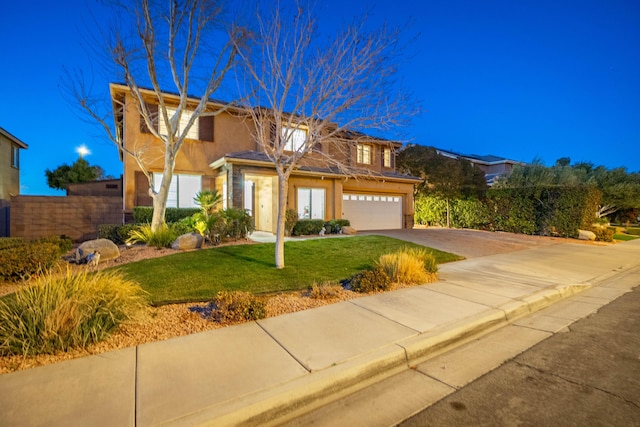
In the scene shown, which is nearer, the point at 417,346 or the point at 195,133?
the point at 417,346

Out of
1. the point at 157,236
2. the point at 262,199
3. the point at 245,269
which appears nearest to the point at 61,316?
the point at 245,269

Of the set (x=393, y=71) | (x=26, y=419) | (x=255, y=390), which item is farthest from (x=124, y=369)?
(x=393, y=71)

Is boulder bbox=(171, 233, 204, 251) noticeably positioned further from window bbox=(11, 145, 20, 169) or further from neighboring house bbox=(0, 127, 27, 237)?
window bbox=(11, 145, 20, 169)

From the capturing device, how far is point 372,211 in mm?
18797

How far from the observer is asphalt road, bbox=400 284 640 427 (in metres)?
2.61

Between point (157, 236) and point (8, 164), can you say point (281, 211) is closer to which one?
point (157, 236)

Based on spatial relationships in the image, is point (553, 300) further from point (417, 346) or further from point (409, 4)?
point (409, 4)

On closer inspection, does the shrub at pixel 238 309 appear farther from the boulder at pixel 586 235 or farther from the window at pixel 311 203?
the boulder at pixel 586 235

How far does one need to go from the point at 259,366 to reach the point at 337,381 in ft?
2.73

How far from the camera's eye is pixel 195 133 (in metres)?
15.0

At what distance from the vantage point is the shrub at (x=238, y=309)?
175 inches

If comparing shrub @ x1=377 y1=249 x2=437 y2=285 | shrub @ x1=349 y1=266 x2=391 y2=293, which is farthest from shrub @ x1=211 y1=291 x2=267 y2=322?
shrub @ x1=377 y1=249 x2=437 y2=285

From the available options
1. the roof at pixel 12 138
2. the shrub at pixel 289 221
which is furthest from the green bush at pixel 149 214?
the roof at pixel 12 138

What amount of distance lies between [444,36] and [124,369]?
11.8 metres
